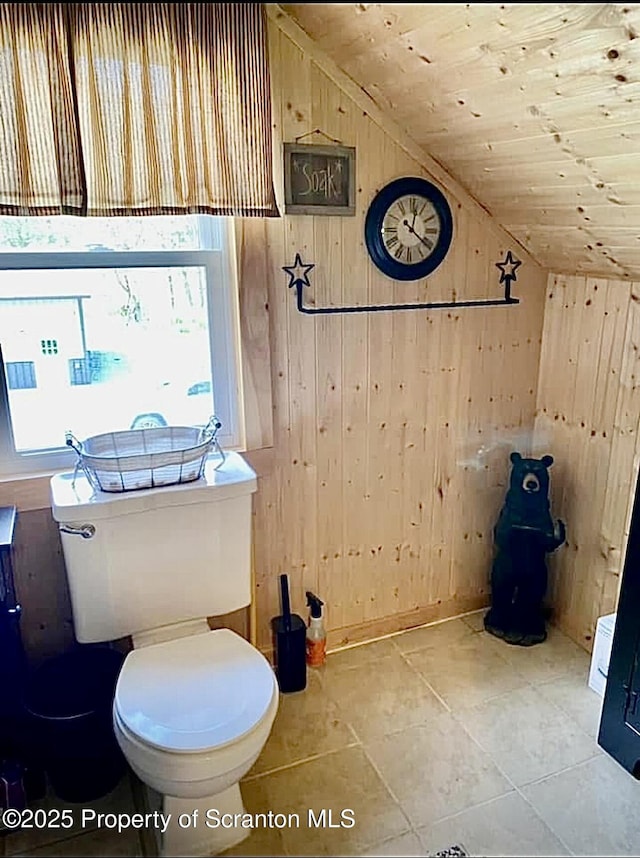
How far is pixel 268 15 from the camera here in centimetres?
183

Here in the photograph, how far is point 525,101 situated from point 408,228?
0.62m

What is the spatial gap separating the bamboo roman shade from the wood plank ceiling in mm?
258

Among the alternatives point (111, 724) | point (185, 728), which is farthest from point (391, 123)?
point (111, 724)

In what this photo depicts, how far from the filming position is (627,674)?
1.91 metres

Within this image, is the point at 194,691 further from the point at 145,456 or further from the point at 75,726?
the point at 145,456

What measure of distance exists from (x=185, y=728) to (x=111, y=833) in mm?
496

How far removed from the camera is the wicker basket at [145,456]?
180 cm

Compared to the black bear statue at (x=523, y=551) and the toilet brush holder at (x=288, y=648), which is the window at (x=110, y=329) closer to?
the toilet brush holder at (x=288, y=648)

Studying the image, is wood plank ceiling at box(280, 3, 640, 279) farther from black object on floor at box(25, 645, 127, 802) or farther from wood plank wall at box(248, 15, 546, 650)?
black object on floor at box(25, 645, 127, 802)

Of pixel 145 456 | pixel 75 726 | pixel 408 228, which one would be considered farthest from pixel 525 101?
pixel 75 726

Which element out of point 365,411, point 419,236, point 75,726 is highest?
point 419,236

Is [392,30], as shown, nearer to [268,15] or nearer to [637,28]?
[268,15]

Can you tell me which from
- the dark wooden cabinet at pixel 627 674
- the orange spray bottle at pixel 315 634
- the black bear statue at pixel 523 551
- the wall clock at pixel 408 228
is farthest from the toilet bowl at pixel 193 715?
the wall clock at pixel 408 228

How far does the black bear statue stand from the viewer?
2406 millimetres
